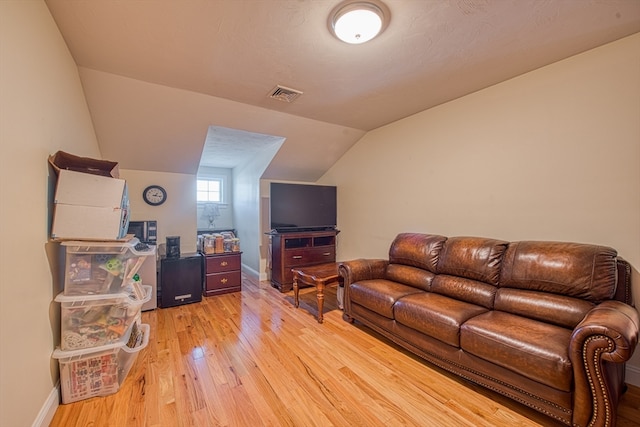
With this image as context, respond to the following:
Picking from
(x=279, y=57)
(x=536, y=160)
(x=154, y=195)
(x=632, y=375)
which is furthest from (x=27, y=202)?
(x=632, y=375)

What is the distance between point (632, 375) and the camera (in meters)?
1.86

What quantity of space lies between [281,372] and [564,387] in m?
1.73

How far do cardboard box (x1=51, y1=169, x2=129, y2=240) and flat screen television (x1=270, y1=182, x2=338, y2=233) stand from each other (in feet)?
7.53

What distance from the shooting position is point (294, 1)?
1.50 meters

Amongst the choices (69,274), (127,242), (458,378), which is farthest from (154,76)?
(458,378)

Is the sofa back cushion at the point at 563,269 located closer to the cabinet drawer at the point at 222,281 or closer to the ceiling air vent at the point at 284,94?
the ceiling air vent at the point at 284,94

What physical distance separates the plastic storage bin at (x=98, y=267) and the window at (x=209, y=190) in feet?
13.6

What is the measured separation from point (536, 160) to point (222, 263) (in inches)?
151

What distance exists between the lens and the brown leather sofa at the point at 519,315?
4.41 feet

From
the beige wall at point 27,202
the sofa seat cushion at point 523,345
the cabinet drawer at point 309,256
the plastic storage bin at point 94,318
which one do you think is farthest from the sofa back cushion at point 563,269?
the beige wall at point 27,202

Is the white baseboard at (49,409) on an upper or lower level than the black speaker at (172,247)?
lower

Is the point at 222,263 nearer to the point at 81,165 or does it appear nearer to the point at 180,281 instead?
the point at 180,281

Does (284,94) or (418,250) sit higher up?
(284,94)

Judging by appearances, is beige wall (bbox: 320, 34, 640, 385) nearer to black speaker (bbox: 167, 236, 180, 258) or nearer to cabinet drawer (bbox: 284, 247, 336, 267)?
cabinet drawer (bbox: 284, 247, 336, 267)
